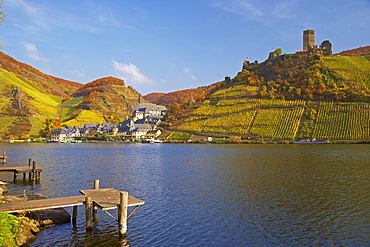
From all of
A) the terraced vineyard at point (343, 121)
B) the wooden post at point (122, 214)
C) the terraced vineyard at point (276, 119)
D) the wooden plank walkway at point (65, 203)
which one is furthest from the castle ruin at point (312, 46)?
the wooden post at point (122, 214)

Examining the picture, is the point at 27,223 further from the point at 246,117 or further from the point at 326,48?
the point at 326,48

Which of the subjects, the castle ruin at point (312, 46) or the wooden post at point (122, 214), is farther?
the castle ruin at point (312, 46)

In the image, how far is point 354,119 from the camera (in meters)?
103

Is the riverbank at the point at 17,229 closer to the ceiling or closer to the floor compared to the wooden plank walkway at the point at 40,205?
closer to the floor

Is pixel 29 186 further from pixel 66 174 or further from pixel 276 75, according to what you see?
pixel 276 75

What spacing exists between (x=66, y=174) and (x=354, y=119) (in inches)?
3907

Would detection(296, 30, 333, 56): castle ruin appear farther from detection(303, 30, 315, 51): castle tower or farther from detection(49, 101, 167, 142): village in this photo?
detection(49, 101, 167, 142): village

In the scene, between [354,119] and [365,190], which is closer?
[365,190]

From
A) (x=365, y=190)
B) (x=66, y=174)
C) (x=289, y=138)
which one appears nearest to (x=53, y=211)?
(x=66, y=174)

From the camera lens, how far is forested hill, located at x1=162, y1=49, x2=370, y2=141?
349ft

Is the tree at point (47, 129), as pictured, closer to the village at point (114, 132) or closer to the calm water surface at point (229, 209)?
the village at point (114, 132)

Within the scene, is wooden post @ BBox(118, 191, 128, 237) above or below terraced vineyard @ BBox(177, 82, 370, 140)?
below

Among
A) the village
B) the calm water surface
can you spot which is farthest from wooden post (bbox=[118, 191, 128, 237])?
the village

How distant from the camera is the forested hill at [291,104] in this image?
106 metres
